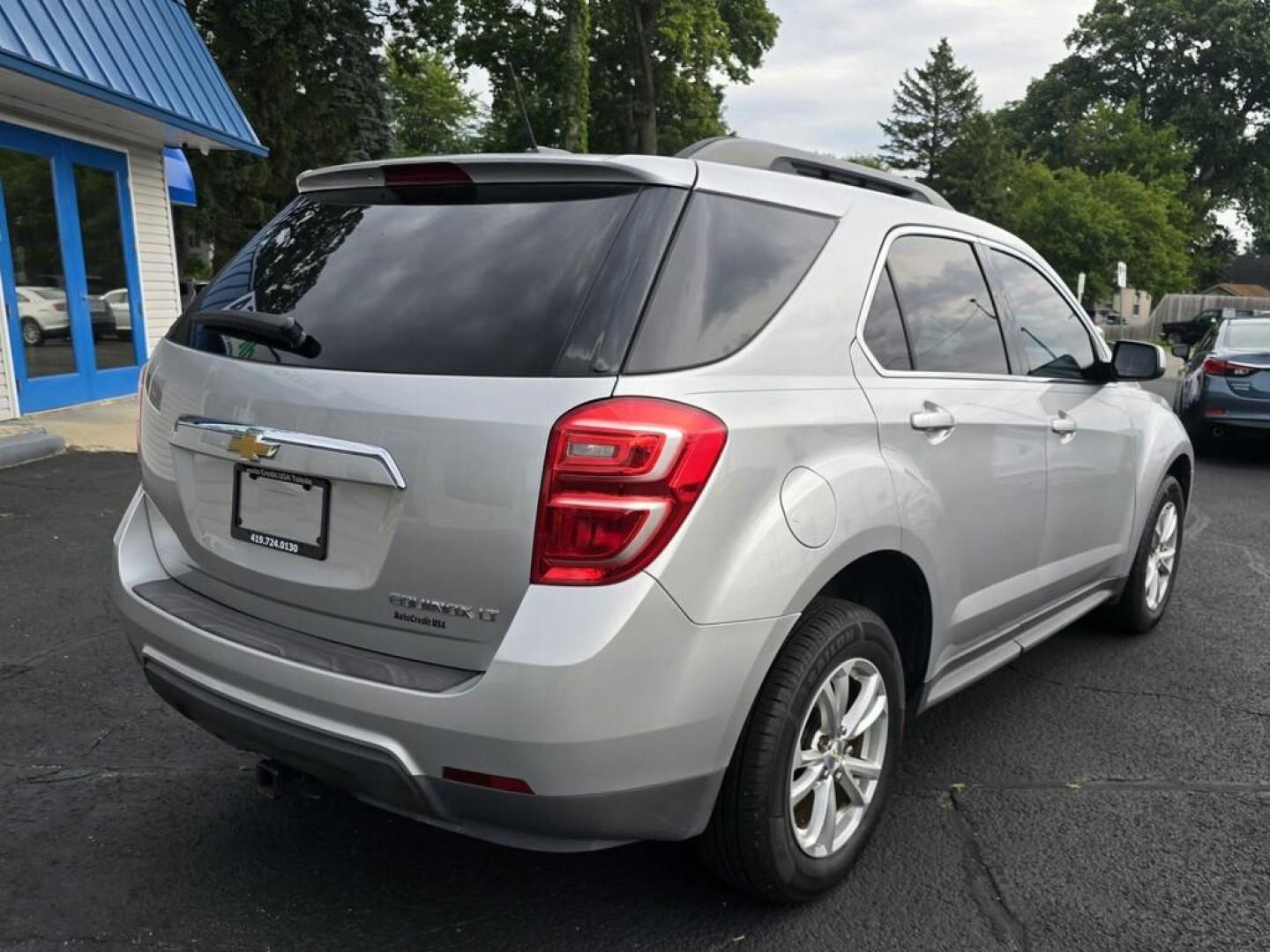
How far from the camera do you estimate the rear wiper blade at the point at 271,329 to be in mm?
2389

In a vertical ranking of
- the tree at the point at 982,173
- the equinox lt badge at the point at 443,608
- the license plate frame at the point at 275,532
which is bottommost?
the equinox lt badge at the point at 443,608

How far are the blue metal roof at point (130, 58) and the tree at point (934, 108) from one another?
67.8 meters

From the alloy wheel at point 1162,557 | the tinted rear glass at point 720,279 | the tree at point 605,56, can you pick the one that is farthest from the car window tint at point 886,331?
the tree at point 605,56

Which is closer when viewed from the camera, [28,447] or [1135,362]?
[1135,362]

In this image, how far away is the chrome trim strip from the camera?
2158 mm

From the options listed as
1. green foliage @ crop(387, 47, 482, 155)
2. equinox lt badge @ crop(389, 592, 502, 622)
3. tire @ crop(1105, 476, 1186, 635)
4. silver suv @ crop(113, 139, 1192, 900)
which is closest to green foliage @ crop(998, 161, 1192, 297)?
green foliage @ crop(387, 47, 482, 155)

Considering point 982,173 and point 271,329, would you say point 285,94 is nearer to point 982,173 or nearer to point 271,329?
point 271,329

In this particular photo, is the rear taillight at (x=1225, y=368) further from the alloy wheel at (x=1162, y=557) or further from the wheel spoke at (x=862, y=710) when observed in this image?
the wheel spoke at (x=862, y=710)

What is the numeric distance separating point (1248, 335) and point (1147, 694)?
314 inches

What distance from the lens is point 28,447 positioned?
838 centimetres

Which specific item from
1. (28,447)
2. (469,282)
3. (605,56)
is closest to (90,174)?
(28,447)

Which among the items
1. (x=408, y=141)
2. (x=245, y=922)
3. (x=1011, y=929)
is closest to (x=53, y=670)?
(x=245, y=922)

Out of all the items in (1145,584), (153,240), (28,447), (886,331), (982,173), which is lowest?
(28,447)

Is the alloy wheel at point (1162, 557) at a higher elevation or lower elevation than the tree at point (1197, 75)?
lower
